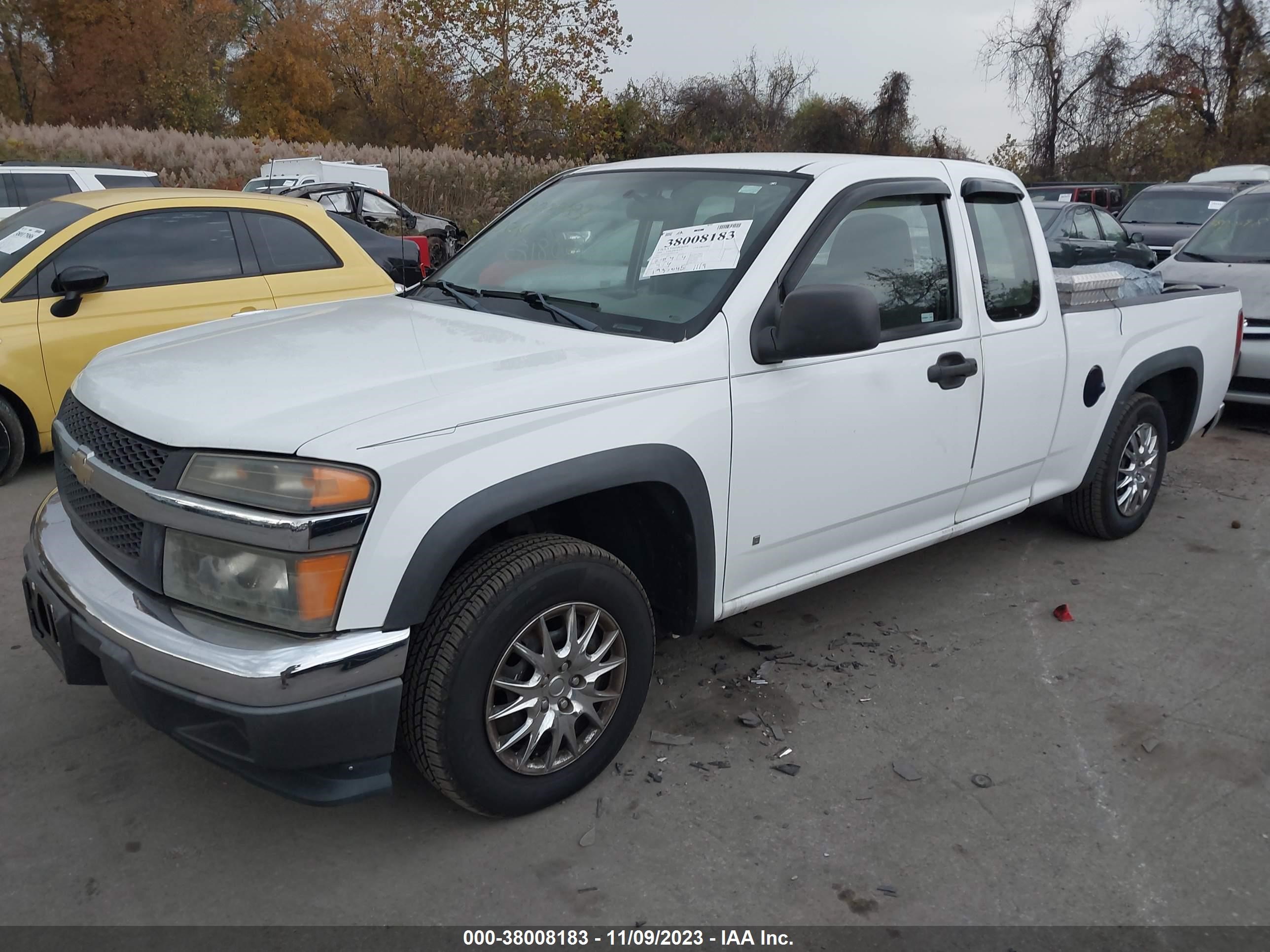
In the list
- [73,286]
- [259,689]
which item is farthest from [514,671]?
[73,286]

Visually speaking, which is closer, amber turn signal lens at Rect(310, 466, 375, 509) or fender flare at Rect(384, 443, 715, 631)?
amber turn signal lens at Rect(310, 466, 375, 509)

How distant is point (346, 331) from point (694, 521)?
130 centimetres

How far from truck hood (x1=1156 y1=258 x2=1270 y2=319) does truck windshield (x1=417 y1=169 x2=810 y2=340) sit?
17.5ft

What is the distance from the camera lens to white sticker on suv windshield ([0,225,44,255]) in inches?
233

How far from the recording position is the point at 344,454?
2.37 meters

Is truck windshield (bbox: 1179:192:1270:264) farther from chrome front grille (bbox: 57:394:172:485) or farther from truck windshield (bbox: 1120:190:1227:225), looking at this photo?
chrome front grille (bbox: 57:394:172:485)

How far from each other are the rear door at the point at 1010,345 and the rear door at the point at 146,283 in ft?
14.2

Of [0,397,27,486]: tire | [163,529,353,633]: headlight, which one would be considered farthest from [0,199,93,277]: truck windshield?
[163,529,353,633]: headlight

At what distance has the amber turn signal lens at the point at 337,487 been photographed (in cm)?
235

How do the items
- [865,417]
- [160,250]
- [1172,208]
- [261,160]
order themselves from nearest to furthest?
[865,417] → [160,250] → [1172,208] → [261,160]

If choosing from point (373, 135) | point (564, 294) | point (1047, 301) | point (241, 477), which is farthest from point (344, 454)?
point (373, 135)

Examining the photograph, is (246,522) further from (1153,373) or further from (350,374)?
(1153,373)

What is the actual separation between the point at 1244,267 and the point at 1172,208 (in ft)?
27.7

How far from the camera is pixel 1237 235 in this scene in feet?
28.2
